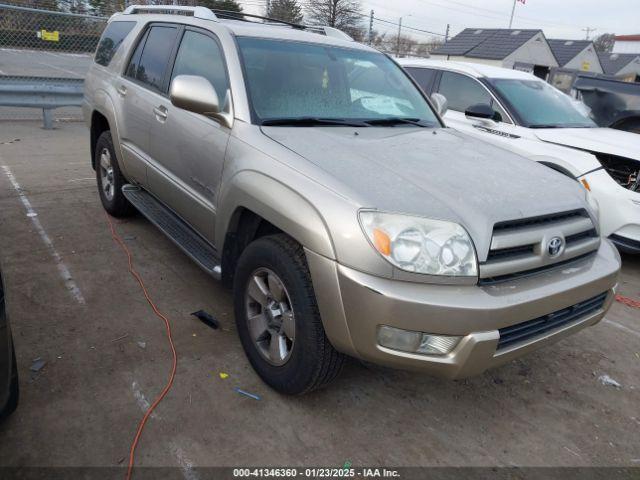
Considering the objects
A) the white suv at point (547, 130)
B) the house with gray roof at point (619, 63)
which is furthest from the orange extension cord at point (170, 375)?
the house with gray roof at point (619, 63)

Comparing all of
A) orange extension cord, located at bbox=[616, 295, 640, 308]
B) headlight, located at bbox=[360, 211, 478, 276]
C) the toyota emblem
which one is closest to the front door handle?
headlight, located at bbox=[360, 211, 478, 276]

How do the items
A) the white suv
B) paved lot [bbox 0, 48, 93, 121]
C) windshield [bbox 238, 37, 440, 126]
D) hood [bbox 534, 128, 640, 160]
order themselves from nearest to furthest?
windshield [bbox 238, 37, 440, 126], the white suv, hood [bbox 534, 128, 640, 160], paved lot [bbox 0, 48, 93, 121]

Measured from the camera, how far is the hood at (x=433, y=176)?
7.25 ft

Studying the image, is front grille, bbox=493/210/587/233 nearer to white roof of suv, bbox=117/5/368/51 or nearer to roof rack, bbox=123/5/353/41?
white roof of suv, bbox=117/5/368/51

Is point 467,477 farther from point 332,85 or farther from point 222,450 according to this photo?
point 332,85

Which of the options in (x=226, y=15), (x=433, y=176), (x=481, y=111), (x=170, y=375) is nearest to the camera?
(x=433, y=176)

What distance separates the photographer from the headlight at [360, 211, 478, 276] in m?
2.09

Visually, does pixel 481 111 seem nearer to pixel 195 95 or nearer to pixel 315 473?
pixel 195 95

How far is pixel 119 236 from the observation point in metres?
4.62

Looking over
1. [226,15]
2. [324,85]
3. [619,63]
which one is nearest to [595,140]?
[324,85]

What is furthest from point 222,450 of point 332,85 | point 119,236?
point 119,236

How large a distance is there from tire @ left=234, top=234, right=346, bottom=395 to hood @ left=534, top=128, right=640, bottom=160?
12.8 feet

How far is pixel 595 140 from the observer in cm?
518

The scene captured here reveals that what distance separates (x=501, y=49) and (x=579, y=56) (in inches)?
421
